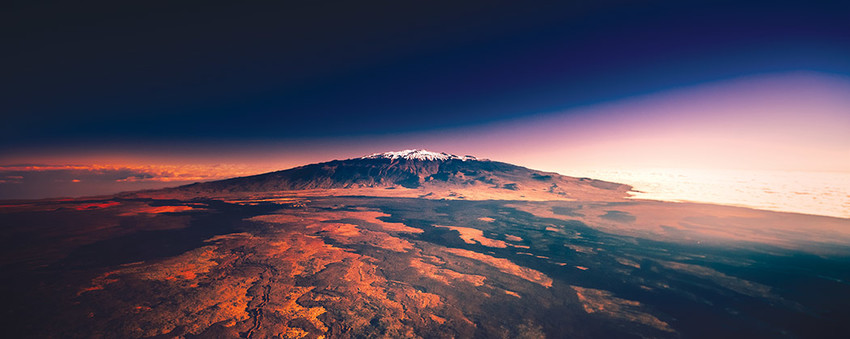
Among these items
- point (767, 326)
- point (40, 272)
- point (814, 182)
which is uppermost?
point (814, 182)

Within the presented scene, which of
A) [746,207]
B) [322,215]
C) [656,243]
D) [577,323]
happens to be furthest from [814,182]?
[322,215]

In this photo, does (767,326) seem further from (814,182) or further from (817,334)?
(814,182)

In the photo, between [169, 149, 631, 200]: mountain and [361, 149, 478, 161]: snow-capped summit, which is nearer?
[169, 149, 631, 200]: mountain

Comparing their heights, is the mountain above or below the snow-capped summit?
below

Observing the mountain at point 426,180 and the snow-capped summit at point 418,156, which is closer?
the mountain at point 426,180

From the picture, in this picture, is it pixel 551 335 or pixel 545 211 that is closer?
pixel 551 335

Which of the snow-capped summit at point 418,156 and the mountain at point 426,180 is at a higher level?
the snow-capped summit at point 418,156

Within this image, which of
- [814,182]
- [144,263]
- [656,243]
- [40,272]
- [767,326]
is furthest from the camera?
[814,182]
